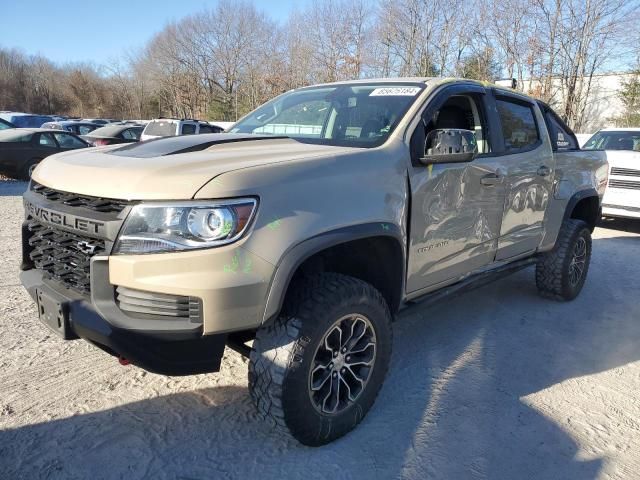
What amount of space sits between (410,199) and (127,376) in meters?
2.08

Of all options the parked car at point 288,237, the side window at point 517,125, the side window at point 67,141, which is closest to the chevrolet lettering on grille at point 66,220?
the parked car at point 288,237

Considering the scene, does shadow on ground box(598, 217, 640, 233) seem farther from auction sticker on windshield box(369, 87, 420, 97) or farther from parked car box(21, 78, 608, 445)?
auction sticker on windshield box(369, 87, 420, 97)

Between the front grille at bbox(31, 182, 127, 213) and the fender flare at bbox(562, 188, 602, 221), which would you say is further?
the fender flare at bbox(562, 188, 602, 221)

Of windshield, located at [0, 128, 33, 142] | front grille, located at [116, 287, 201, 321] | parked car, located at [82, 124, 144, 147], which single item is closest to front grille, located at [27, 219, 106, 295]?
front grille, located at [116, 287, 201, 321]

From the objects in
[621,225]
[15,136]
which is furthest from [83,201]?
[15,136]

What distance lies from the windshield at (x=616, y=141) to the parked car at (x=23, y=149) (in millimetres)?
12255

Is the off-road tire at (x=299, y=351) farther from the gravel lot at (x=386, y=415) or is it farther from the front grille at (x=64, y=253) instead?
the front grille at (x=64, y=253)

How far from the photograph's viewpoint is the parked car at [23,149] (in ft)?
40.4

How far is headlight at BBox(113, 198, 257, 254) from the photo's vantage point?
2090mm

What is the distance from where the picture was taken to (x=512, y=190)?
154 inches

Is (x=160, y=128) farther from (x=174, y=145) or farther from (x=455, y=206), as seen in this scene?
(x=455, y=206)

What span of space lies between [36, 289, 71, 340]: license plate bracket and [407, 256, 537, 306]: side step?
1936 millimetres

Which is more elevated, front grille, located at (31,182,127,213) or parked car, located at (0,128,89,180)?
front grille, located at (31,182,127,213)

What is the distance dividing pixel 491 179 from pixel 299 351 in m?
2.03
